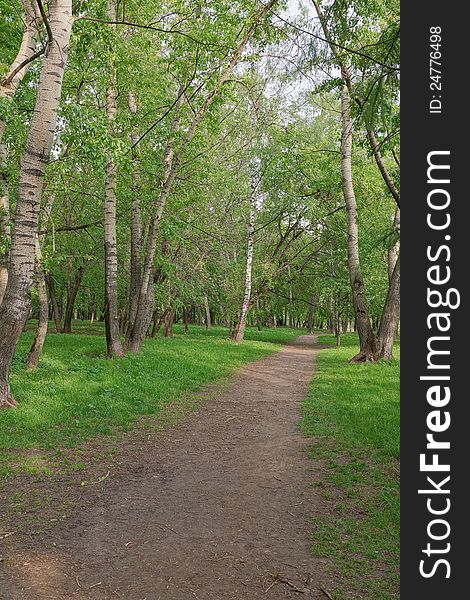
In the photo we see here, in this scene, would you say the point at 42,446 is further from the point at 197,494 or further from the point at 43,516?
the point at 197,494

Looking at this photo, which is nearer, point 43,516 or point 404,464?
point 404,464

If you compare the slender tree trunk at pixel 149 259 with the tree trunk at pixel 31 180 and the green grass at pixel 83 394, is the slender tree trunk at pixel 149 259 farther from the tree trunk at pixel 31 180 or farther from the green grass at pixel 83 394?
the tree trunk at pixel 31 180

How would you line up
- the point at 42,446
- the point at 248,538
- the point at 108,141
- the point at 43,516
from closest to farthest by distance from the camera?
the point at 248,538, the point at 43,516, the point at 42,446, the point at 108,141

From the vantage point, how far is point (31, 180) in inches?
285

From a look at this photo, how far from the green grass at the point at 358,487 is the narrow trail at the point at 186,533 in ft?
0.58

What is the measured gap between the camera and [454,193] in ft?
9.54

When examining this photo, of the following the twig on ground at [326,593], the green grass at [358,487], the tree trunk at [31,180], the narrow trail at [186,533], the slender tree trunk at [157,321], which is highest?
the tree trunk at [31,180]

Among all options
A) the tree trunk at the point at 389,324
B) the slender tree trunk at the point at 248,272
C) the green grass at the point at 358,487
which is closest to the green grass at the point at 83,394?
the green grass at the point at 358,487

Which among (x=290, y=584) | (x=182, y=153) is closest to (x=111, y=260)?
(x=182, y=153)

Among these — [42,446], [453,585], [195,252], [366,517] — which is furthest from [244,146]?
[453,585]

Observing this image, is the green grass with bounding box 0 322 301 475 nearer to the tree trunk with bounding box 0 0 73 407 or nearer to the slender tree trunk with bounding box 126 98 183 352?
the slender tree trunk with bounding box 126 98 183 352

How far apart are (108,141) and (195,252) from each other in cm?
1419

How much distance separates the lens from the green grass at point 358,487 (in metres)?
3.41

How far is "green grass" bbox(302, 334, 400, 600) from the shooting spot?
3.41 m
